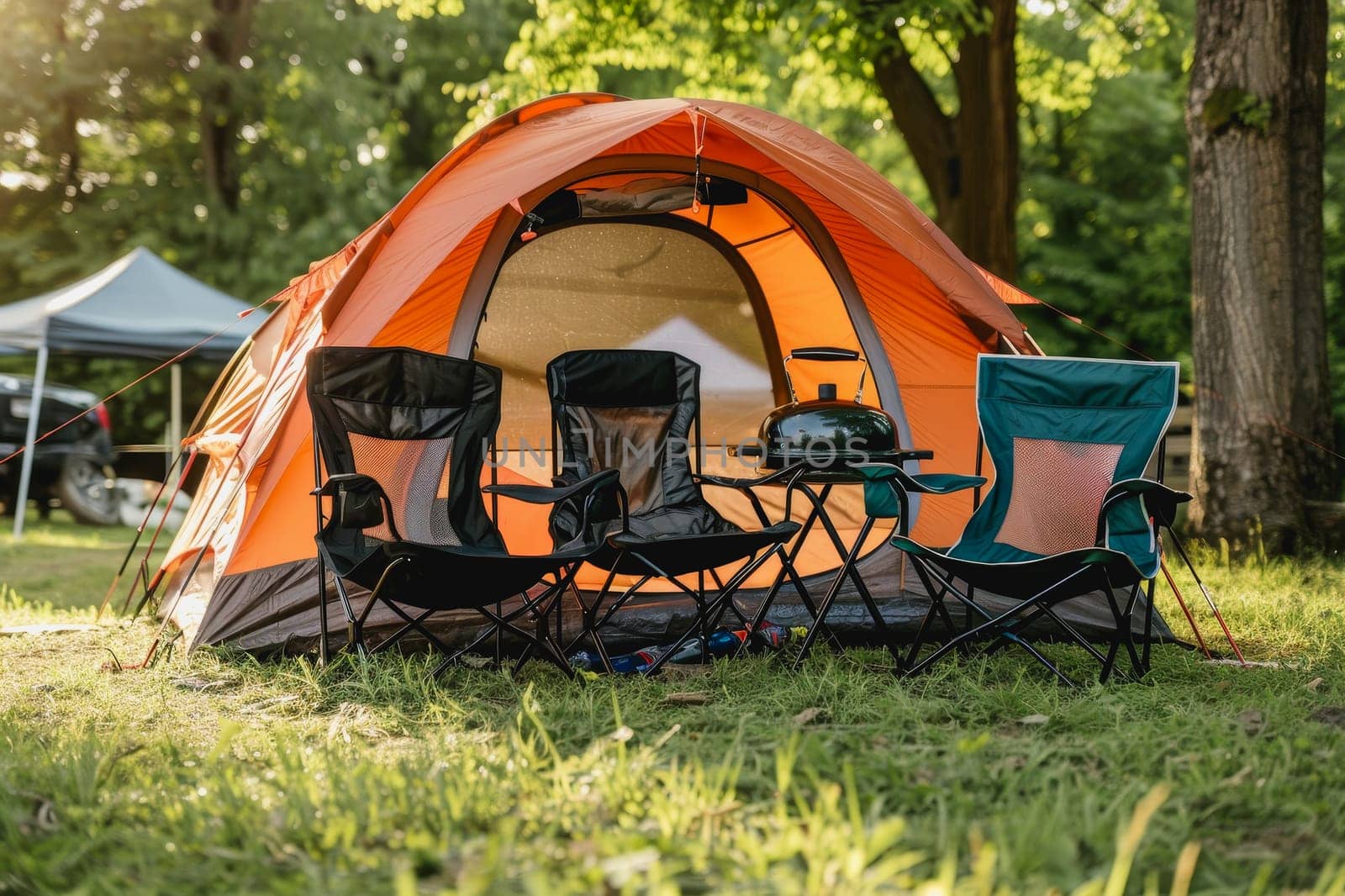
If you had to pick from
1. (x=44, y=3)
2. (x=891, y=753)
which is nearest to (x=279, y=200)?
(x=44, y=3)

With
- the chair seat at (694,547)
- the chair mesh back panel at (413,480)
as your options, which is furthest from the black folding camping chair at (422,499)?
the chair seat at (694,547)

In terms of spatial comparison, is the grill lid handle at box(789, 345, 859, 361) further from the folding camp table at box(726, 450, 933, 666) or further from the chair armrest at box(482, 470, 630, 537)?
the chair armrest at box(482, 470, 630, 537)

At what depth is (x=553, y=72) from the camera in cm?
843

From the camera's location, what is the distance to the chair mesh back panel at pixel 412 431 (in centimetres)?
314

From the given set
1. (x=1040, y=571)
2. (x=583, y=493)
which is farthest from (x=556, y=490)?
(x=1040, y=571)

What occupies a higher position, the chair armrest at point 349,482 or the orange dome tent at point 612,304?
the orange dome tent at point 612,304

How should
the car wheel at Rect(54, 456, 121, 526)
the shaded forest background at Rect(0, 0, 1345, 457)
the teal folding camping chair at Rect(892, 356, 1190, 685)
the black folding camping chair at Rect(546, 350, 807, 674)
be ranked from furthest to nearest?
the shaded forest background at Rect(0, 0, 1345, 457) → the car wheel at Rect(54, 456, 121, 526) → the black folding camping chair at Rect(546, 350, 807, 674) → the teal folding camping chair at Rect(892, 356, 1190, 685)

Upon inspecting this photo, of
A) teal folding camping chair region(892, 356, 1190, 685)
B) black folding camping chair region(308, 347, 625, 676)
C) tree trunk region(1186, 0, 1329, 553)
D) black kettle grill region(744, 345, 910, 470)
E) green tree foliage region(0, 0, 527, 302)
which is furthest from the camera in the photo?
green tree foliage region(0, 0, 527, 302)

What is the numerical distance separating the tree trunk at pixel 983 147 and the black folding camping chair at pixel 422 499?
13.1 feet

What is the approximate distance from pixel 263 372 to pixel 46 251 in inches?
381

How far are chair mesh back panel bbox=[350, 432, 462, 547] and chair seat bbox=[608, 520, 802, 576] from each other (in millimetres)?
561

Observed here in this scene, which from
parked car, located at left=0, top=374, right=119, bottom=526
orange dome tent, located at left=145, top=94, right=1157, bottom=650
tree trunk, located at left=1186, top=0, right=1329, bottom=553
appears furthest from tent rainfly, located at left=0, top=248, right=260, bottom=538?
tree trunk, located at left=1186, top=0, right=1329, bottom=553

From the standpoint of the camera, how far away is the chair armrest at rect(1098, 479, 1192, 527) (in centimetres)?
293

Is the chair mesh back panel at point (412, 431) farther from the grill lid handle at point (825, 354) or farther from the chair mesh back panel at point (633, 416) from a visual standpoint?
the grill lid handle at point (825, 354)
